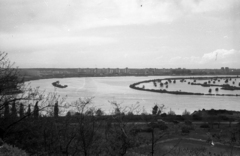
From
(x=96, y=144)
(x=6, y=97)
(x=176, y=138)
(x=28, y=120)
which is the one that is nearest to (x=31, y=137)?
(x=28, y=120)

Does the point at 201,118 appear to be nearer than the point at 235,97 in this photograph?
Yes

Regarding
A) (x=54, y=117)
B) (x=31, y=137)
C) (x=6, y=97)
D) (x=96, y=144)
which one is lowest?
(x=96, y=144)

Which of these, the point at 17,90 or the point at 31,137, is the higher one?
the point at 17,90

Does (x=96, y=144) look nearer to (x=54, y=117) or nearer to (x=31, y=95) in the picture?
(x=54, y=117)

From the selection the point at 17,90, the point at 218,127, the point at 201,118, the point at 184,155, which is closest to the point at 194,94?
the point at 201,118

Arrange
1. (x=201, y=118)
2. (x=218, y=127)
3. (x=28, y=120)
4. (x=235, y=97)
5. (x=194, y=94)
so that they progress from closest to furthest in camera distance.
Result: 1. (x=28, y=120)
2. (x=218, y=127)
3. (x=201, y=118)
4. (x=235, y=97)
5. (x=194, y=94)

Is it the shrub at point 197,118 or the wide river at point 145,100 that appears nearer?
the shrub at point 197,118

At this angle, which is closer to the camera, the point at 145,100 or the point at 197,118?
the point at 197,118

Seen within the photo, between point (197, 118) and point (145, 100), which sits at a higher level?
point (145, 100)

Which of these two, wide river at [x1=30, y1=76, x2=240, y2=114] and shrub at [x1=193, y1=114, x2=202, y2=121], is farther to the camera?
wide river at [x1=30, y1=76, x2=240, y2=114]

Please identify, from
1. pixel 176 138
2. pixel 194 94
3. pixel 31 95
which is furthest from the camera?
pixel 194 94
